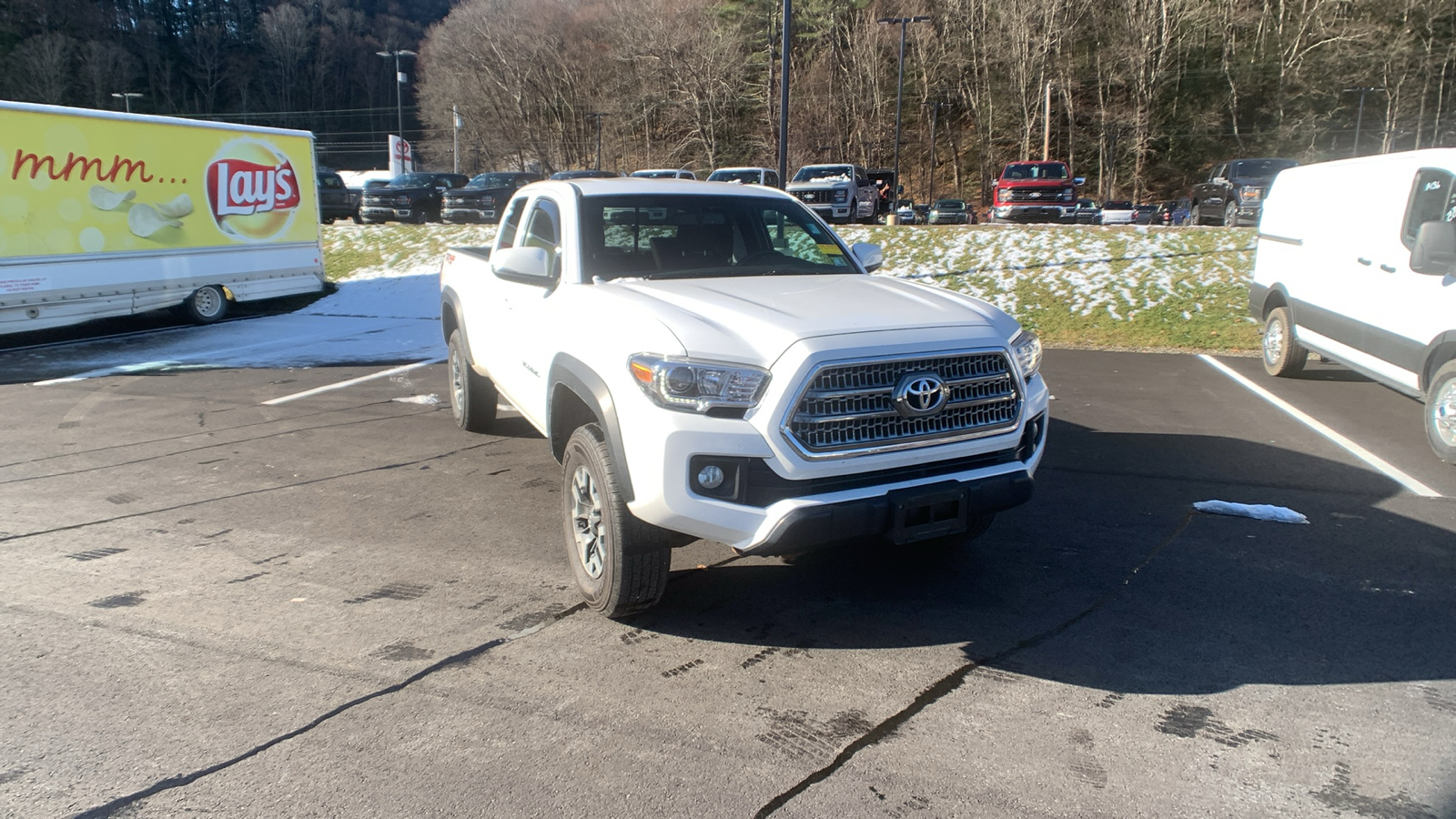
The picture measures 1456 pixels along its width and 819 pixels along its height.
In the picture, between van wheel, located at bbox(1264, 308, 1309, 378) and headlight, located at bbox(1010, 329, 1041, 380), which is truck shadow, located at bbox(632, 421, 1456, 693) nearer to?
headlight, located at bbox(1010, 329, 1041, 380)

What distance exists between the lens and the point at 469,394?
7.16 m

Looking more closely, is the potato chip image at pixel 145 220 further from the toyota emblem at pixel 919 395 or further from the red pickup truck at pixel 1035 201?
the red pickup truck at pixel 1035 201

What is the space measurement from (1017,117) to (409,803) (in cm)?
6254

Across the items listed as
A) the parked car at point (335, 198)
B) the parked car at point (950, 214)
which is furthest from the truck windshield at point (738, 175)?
the parked car at point (335, 198)

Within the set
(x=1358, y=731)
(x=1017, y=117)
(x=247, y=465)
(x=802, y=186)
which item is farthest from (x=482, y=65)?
(x=1358, y=731)

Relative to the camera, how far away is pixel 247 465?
260 inches

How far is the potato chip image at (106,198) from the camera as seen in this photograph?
12820mm

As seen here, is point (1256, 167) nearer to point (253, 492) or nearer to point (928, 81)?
point (253, 492)

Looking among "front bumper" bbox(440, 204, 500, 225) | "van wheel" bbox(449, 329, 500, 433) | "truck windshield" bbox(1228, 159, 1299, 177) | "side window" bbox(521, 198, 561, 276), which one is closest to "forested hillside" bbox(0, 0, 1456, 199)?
"front bumper" bbox(440, 204, 500, 225)

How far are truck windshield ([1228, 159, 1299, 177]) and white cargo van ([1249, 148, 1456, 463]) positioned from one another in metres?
16.3

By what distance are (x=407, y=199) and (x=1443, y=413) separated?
2967 cm

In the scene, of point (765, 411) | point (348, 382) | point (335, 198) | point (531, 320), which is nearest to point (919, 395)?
point (765, 411)

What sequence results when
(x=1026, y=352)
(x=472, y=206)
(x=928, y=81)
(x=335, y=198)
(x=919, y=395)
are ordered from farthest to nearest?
1. (x=928, y=81)
2. (x=335, y=198)
3. (x=472, y=206)
4. (x=1026, y=352)
5. (x=919, y=395)

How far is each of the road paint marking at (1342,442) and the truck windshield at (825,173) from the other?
2049 centimetres
